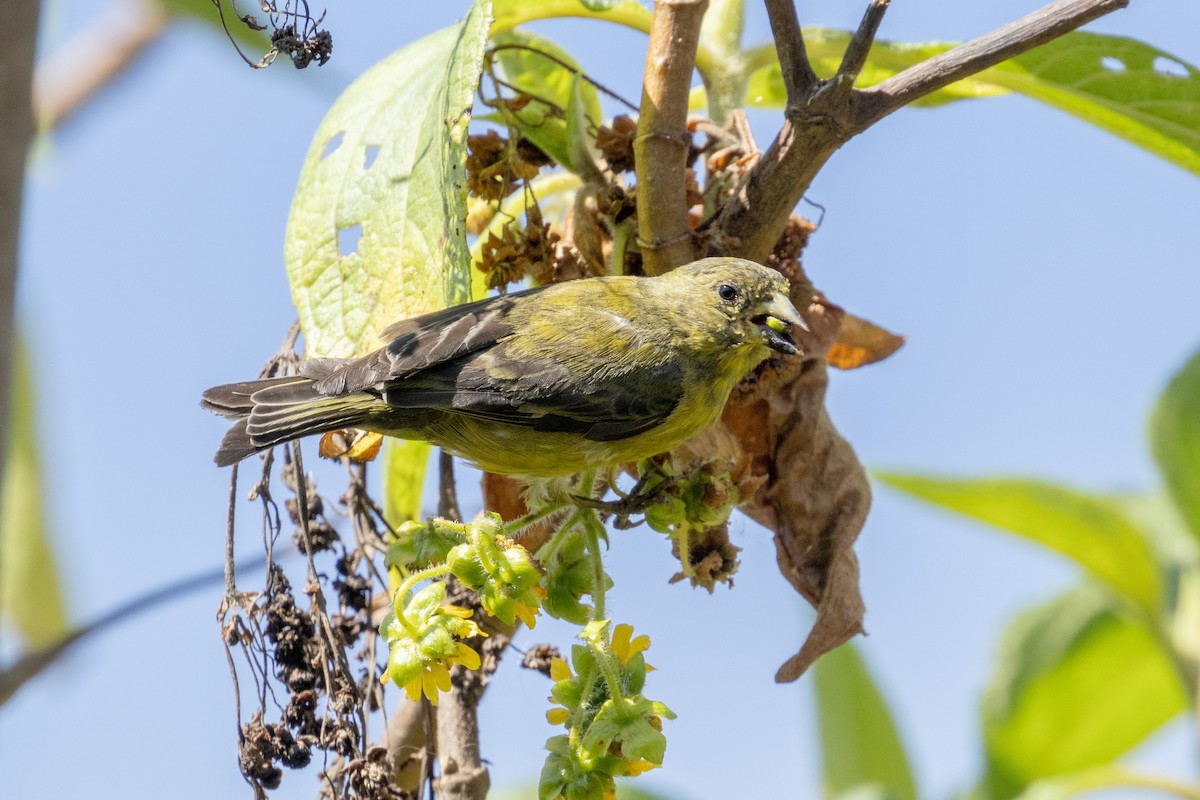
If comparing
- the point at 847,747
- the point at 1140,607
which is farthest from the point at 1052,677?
the point at 847,747

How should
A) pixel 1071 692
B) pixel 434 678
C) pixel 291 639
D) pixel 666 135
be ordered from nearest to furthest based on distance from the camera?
pixel 1071 692, pixel 434 678, pixel 291 639, pixel 666 135

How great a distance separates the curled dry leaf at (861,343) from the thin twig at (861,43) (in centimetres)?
86

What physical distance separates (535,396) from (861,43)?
1284 millimetres

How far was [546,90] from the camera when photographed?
312cm

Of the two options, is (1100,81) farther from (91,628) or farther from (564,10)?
(91,628)

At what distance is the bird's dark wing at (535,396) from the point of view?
10.2 ft

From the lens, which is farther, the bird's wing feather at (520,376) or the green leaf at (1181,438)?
the bird's wing feather at (520,376)

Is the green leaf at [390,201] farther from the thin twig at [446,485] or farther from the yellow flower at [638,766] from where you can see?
the yellow flower at [638,766]

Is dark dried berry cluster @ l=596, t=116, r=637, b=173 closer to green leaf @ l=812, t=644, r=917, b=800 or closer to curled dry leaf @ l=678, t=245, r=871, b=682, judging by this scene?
curled dry leaf @ l=678, t=245, r=871, b=682

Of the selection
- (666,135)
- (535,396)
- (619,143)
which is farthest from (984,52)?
(535,396)

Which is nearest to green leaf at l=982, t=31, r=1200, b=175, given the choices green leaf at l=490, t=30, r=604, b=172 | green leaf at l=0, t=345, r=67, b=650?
green leaf at l=490, t=30, r=604, b=172

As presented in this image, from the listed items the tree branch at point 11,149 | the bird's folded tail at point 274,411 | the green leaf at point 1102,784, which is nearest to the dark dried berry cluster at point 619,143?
the bird's folded tail at point 274,411

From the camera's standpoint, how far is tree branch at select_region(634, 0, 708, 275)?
244 cm

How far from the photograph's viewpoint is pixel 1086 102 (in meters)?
2.87
